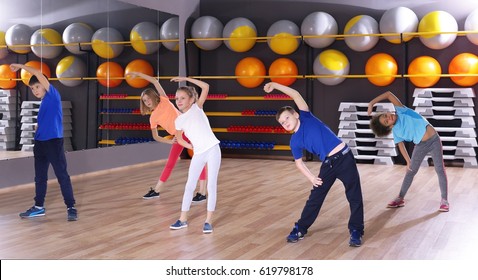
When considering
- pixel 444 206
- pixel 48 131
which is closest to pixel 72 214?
pixel 48 131

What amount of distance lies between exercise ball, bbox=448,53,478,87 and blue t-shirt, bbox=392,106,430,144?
3626 millimetres

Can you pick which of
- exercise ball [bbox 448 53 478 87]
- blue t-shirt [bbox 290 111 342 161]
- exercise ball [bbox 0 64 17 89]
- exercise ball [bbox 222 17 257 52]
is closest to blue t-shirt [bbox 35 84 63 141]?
exercise ball [bbox 0 64 17 89]

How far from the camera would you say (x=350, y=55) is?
359 inches

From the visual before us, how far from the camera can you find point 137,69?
342 inches

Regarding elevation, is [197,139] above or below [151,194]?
above

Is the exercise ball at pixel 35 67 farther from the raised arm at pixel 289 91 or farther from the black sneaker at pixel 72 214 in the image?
the raised arm at pixel 289 91

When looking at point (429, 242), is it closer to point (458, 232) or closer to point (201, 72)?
point (458, 232)

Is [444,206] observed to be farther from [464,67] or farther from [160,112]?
[464,67]

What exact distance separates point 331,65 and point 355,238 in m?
5.13

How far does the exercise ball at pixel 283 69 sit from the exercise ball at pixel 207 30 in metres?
1.10

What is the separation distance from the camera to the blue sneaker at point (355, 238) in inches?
152

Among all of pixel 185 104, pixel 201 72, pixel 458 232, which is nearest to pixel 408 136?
pixel 458 232

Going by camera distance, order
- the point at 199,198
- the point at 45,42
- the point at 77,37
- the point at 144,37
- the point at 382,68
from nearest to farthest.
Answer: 1. the point at 199,198
2. the point at 45,42
3. the point at 77,37
4. the point at 382,68
5. the point at 144,37

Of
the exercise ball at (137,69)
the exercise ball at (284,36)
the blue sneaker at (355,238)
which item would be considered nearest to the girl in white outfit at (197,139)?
the blue sneaker at (355,238)
